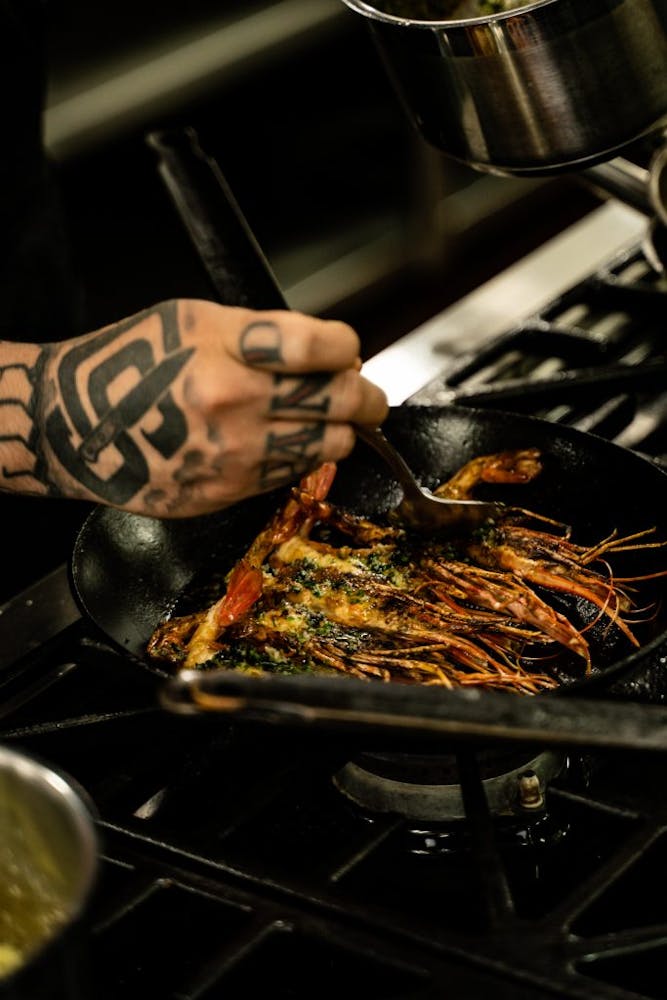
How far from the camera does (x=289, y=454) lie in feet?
4.46

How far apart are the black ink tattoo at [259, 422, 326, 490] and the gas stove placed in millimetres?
305

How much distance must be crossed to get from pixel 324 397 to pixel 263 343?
0.37 ft

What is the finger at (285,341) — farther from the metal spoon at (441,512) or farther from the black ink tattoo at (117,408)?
the metal spoon at (441,512)

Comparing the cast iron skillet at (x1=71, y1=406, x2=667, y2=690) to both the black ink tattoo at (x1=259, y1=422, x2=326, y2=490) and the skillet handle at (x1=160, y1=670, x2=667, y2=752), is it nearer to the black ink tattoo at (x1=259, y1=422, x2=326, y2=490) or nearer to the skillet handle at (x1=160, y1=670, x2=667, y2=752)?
the black ink tattoo at (x1=259, y1=422, x2=326, y2=490)

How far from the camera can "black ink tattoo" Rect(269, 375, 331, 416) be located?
4.21 feet

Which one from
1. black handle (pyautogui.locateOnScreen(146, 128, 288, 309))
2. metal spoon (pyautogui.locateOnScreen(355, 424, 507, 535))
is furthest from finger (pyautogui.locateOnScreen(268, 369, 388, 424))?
black handle (pyautogui.locateOnScreen(146, 128, 288, 309))

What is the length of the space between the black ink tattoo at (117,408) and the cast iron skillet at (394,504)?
265mm

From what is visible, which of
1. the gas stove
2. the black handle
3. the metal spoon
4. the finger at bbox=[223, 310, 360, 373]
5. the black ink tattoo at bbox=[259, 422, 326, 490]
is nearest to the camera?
the gas stove

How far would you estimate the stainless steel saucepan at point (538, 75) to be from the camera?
4.96 feet

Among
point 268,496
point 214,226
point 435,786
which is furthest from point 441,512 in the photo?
point 214,226

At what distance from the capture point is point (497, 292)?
2740 millimetres

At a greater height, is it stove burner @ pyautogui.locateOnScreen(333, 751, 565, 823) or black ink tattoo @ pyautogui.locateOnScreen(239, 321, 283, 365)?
black ink tattoo @ pyautogui.locateOnScreen(239, 321, 283, 365)

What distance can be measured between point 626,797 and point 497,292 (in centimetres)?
160

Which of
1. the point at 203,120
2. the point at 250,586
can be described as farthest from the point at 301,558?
the point at 203,120
